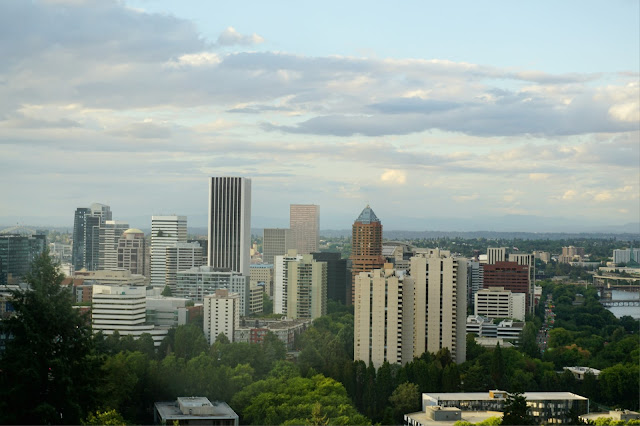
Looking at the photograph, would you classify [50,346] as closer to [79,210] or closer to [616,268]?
[79,210]

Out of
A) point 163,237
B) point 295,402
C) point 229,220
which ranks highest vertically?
point 229,220

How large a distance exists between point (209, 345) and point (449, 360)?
3.69 metres

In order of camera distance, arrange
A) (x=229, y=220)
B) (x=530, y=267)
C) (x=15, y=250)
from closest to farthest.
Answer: (x=15, y=250), (x=530, y=267), (x=229, y=220)

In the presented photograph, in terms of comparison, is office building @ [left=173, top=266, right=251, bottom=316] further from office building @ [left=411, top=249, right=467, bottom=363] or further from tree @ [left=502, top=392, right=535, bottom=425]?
tree @ [left=502, top=392, right=535, bottom=425]

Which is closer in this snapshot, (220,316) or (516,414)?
(516,414)

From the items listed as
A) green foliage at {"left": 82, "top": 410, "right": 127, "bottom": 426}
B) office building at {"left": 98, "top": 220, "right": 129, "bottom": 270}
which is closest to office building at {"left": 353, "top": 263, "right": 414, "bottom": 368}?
green foliage at {"left": 82, "top": 410, "right": 127, "bottom": 426}

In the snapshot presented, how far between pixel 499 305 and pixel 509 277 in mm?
3293

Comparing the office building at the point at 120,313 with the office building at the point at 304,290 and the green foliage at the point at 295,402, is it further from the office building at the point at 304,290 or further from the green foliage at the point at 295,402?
the green foliage at the point at 295,402

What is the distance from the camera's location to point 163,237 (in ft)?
81.3

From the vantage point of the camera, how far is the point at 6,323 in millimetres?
3293

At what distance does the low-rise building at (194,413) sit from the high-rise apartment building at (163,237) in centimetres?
1474

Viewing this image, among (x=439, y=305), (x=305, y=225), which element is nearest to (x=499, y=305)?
(x=439, y=305)

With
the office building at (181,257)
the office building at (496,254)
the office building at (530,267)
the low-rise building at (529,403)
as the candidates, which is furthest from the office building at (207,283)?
the office building at (496,254)

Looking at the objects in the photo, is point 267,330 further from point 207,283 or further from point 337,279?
point 207,283
